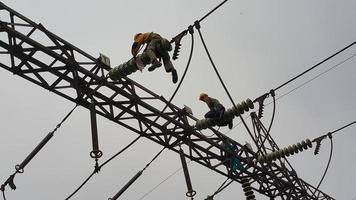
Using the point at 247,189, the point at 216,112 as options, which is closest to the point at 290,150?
the point at 247,189

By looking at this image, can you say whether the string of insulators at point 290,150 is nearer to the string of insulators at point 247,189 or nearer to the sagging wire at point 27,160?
the string of insulators at point 247,189

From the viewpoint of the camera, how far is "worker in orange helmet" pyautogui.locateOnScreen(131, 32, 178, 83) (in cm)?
705

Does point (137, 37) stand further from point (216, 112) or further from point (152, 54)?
point (216, 112)

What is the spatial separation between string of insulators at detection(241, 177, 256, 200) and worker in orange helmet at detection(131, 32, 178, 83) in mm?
3231

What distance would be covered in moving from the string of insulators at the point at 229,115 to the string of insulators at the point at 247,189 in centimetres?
154

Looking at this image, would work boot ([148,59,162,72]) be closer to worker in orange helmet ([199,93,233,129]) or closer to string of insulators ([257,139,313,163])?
worker in orange helmet ([199,93,233,129])

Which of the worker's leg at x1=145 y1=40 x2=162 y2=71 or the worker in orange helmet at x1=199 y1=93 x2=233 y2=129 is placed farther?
the worker in orange helmet at x1=199 y1=93 x2=233 y2=129

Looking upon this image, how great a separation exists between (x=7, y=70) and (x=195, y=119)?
12.6 feet

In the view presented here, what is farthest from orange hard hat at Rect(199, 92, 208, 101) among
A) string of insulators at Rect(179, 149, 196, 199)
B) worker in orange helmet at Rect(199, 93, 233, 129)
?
string of insulators at Rect(179, 149, 196, 199)

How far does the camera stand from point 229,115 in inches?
352

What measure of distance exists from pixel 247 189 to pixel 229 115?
169 cm

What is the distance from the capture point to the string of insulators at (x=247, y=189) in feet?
29.8

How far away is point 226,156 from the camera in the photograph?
383 inches

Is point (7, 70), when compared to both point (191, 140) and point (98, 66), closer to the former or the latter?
point (98, 66)
